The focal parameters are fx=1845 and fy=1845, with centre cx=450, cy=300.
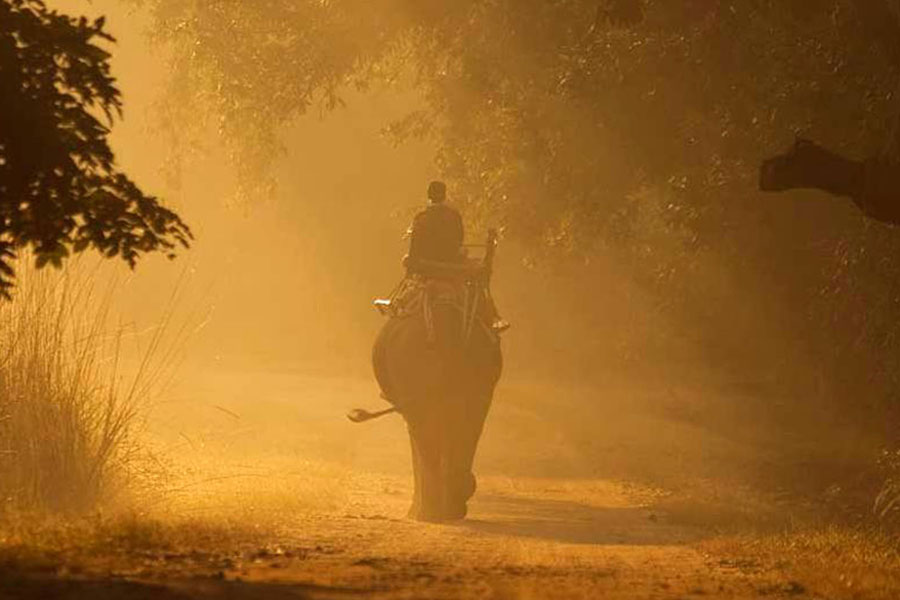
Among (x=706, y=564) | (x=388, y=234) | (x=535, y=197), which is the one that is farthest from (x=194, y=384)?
(x=706, y=564)

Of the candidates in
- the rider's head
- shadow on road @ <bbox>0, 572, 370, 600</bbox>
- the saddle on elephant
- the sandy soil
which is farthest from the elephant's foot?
shadow on road @ <bbox>0, 572, 370, 600</bbox>

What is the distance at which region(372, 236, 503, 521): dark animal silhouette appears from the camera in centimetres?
1523

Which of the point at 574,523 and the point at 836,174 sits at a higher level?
the point at 836,174

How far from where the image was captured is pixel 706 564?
11.5 metres

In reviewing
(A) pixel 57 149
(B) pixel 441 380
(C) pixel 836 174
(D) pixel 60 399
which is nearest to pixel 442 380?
(B) pixel 441 380

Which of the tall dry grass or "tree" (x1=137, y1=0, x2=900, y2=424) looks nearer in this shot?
the tall dry grass

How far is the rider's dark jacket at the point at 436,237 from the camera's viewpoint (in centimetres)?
1564

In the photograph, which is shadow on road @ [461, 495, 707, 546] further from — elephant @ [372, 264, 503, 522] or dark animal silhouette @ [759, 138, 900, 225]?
dark animal silhouette @ [759, 138, 900, 225]

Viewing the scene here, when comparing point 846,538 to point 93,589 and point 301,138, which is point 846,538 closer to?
point 93,589

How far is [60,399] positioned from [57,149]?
4570 mm

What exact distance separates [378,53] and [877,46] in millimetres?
8492

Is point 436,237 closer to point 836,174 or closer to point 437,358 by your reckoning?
point 437,358

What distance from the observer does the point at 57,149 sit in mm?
8867

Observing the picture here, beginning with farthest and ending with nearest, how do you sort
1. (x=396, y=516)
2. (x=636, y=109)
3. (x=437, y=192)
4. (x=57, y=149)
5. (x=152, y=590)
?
1. (x=636, y=109)
2. (x=437, y=192)
3. (x=396, y=516)
4. (x=57, y=149)
5. (x=152, y=590)
